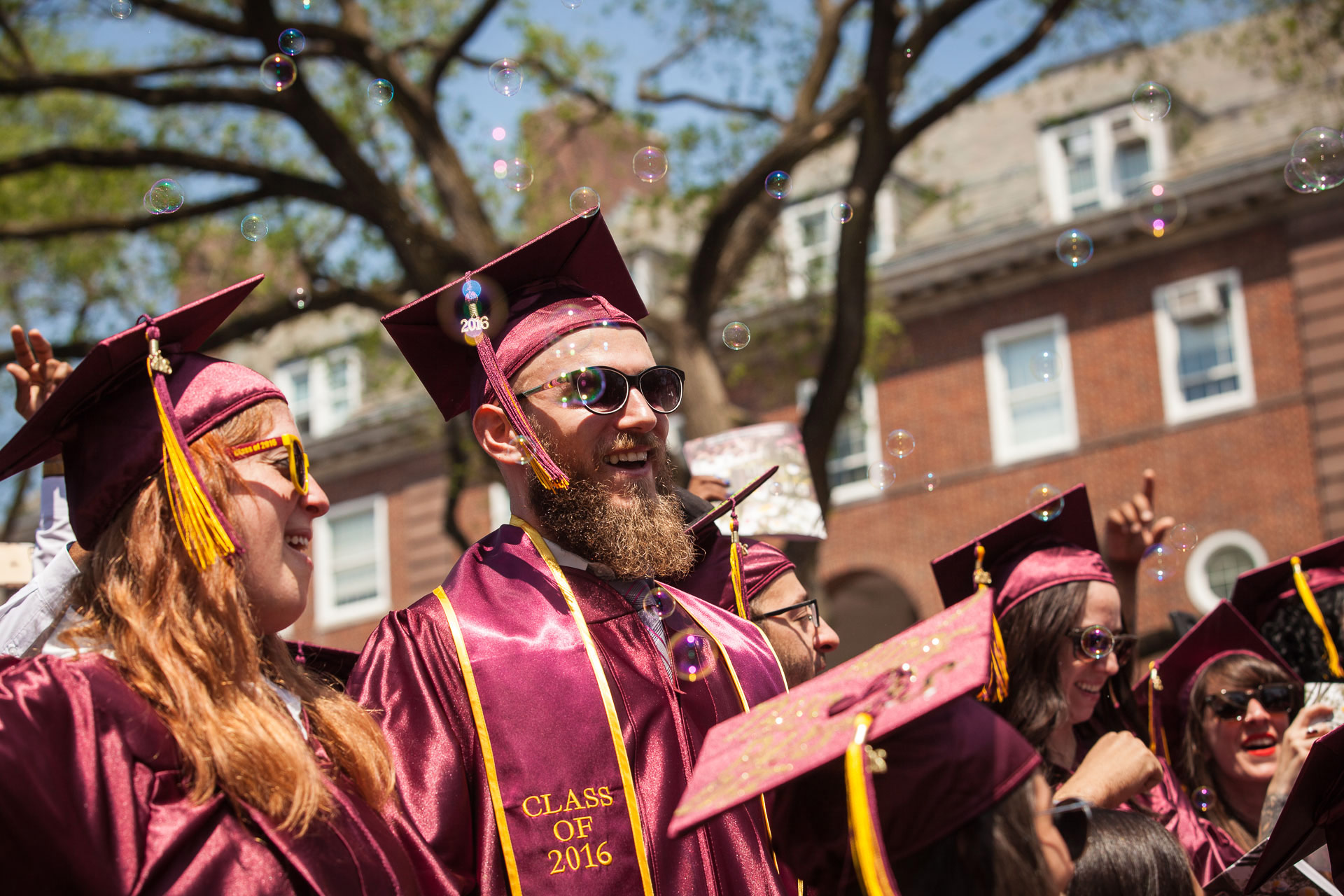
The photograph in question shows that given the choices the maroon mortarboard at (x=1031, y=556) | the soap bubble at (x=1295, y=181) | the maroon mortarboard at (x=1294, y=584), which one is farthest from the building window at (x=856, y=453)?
the maroon mortarboard at (x=1031, y=556)

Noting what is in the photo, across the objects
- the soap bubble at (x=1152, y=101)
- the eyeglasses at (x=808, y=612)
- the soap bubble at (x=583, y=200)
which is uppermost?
the soap bubble at (x=1152, y=101)

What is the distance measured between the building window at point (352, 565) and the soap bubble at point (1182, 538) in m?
18.6

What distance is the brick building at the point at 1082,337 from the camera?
15.1 m

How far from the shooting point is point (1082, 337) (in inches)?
659

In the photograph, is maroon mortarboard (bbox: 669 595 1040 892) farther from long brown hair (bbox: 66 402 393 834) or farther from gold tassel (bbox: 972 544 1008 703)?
gold tassel (bbox: 972 544 1008 703)

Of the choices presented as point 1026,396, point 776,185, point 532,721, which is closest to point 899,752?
point 532,721

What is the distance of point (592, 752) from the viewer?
8.04 ft

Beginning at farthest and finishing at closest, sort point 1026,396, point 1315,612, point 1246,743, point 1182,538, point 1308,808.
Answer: point 1026,396 < point 1182,538 < point 1315,612 < point 1246,743 < point 1308,808

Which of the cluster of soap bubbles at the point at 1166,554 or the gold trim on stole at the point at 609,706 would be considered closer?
the gold trim on stole at the point at 609,706

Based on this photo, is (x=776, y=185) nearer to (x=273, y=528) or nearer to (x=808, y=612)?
(x=808, y=612)

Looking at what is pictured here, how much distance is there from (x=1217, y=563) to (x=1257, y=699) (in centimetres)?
1262

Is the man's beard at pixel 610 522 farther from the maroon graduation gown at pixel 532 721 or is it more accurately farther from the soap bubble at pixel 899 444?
the soap bubble at pixel 899 444

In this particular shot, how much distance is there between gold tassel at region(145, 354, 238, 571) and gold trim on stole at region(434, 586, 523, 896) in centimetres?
→ 52

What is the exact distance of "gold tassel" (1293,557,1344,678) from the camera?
409 centimetres
